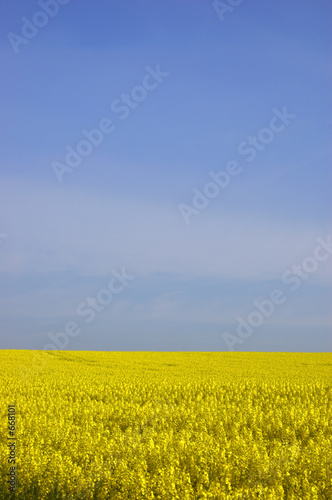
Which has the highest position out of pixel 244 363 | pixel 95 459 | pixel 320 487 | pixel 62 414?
pixel 244 363

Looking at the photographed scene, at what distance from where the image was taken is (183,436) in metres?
11.8

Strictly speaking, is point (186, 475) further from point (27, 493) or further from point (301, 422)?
point (301, 422)

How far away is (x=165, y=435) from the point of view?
38.6 ft

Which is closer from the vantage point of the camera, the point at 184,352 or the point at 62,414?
the point at 62,414

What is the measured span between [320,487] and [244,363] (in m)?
25.3

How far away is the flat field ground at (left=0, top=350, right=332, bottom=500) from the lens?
8.84 metres

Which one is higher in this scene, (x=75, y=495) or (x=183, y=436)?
(x=183, y=436)

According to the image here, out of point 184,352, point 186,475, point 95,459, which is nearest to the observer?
point 186,475

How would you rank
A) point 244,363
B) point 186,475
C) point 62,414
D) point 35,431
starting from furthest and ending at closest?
point 244,363 < point 62,414 < point 35,431 < point 186,475

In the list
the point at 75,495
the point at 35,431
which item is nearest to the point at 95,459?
the point at 75,495

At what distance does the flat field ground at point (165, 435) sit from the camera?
884cm

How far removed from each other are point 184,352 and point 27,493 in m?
34.1

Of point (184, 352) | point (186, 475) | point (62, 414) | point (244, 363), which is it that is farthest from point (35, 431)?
point (184, 352)

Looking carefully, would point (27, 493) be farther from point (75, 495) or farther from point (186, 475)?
point (186, 475)
